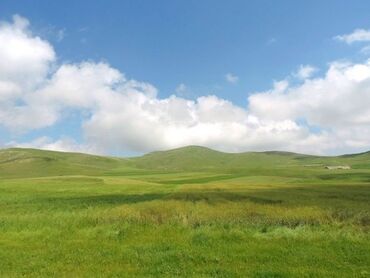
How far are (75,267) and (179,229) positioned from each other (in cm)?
980

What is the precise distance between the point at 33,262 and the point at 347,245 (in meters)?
14.6

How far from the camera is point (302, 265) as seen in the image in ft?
62.1

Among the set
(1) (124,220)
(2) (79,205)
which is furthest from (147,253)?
(2) (79,205)

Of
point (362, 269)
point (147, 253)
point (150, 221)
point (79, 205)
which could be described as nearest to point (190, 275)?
point (147, 253)

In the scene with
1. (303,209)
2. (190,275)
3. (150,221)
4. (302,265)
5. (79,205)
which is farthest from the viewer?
(79,205)

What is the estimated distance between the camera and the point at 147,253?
866 inches

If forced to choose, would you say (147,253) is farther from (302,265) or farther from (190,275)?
(302,265)

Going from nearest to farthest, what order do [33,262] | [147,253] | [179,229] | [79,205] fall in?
[33,262]
[147,253]
[179,229]
[79,205]

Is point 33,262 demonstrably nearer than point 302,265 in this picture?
No

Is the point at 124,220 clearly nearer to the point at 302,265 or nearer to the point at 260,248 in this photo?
the point at 260,248

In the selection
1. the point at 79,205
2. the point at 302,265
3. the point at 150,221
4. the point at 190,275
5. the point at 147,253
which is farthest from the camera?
the point at 79,205

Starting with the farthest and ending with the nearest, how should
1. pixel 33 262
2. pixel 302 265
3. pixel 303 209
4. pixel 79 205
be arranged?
1. pixel 79 205
2. pixel 303 209
3. pixel 33 262
4. pixel 302 265

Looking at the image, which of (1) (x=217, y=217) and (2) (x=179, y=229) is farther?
(1) (x=217, y=217)

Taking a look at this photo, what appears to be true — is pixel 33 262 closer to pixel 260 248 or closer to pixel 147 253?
pixel 147 253
